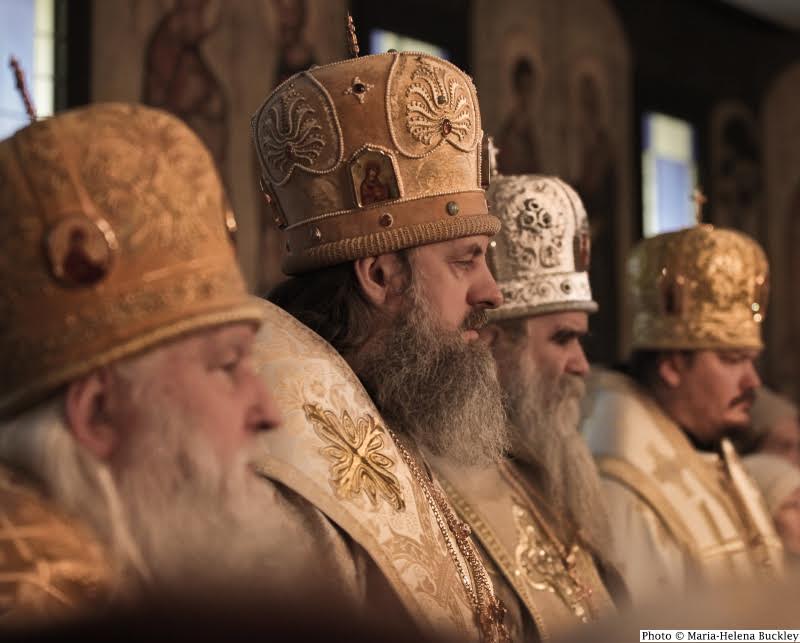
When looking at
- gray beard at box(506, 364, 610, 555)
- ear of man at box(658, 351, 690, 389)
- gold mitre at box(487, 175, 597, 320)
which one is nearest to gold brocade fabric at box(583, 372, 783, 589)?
ear of man at box(658, 351, 690, 389)

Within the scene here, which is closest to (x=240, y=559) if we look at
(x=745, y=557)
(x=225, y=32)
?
(x=745, y=557)

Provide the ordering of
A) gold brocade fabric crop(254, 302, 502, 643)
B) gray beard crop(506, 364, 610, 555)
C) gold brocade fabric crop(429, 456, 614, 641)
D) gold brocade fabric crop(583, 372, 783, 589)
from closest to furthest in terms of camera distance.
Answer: gold brocade fabric crop(254, 302, 502, 643), gold brocade fabric crop(429, 456, 614, 641), gray beard crop(506, 364, 610, 555), gold brocade fabric crop(583, 372, 783, 589)

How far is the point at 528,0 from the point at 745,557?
6808 millimetres

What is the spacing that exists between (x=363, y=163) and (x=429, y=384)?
1.90ft

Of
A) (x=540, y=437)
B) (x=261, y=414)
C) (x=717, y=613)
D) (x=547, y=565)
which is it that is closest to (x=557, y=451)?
(x=540, y=437)

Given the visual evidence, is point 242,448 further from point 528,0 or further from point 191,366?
point 528,0

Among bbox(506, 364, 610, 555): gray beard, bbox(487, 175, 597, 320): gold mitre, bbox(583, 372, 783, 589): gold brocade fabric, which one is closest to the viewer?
bbox(506, 364, 610, 555): gray beard

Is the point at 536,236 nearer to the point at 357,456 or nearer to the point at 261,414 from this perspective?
the point at 357,456

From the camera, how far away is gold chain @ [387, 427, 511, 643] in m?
3.39

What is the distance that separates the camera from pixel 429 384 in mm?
3559

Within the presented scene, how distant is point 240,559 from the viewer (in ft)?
7.29

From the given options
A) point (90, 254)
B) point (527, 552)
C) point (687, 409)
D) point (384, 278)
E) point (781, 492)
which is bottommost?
point (781, 492)

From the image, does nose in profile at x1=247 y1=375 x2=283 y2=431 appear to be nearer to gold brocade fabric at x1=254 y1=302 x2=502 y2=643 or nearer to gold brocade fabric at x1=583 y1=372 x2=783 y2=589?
gold brocade fabric at x1=254 y1=302 x2=502 y2=643

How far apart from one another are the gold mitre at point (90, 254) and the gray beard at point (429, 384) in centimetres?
131
